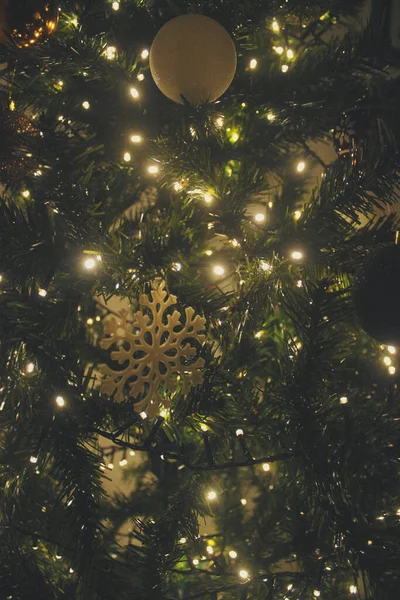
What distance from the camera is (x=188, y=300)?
0.68 meters

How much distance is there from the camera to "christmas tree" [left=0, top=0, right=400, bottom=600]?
59 centimetres

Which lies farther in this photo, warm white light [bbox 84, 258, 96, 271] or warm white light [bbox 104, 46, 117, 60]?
warm white light [bbox 104, 46, 117, 60]

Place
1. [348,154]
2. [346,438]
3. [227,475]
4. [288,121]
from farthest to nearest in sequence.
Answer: [227,475] → [288,121] → [348,154] → [346,438]

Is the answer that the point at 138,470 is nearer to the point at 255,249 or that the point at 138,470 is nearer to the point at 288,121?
the point at 255,249

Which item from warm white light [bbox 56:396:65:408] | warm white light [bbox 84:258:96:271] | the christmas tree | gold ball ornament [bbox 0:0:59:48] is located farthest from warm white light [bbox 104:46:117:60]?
warm white light [bbox 56:396:65:408]

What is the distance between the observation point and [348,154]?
0.69 metres

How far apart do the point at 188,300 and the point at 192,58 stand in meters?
0.27

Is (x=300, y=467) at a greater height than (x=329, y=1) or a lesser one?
lesser

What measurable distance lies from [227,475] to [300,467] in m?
0.40

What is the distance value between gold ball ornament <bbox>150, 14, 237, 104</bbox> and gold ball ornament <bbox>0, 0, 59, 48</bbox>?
12 cm

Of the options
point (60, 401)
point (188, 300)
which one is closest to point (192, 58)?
point (188, 300)

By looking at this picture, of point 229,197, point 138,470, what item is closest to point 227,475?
point 138,470

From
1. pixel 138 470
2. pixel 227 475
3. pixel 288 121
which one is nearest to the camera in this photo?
pixel 288 121

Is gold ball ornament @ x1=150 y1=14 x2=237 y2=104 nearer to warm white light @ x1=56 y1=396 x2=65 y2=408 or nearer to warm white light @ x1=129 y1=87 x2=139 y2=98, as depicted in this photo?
warm white light @ x1=129 y1=87 x2=139 y2=98
